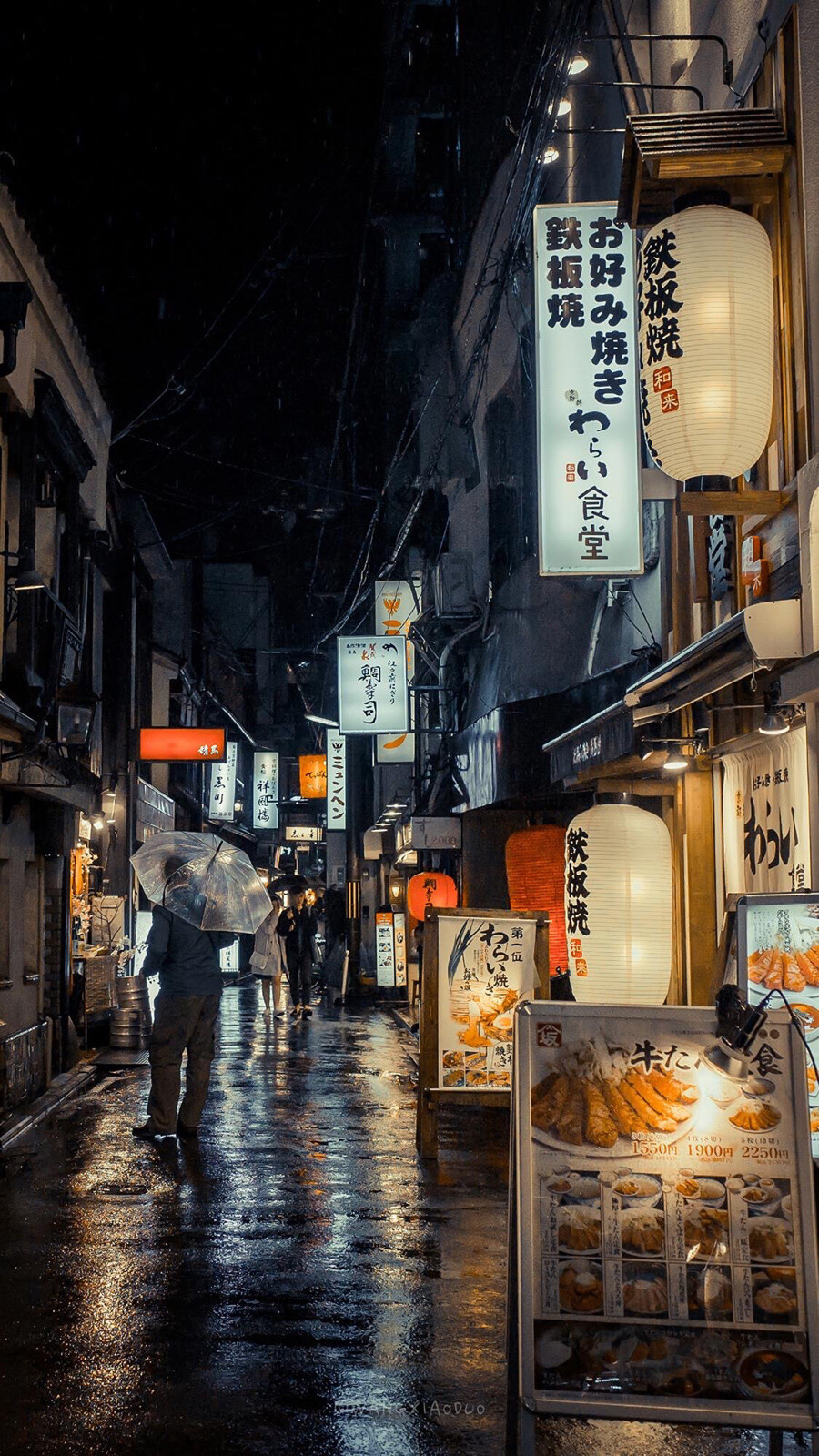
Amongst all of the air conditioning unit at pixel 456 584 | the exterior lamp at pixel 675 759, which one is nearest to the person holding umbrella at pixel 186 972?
the exterior lamp at pixel 675 759

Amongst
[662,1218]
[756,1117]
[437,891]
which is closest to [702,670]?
[756,1117]

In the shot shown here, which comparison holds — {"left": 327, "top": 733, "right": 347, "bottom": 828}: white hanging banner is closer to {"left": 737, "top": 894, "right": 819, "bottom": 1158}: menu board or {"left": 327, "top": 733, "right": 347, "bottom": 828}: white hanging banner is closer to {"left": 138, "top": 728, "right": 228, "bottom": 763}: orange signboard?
{"left": 138, "top": 728, "right": 228, "bottom": 763}: orange signboard

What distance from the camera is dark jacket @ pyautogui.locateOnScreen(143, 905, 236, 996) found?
14.3 m

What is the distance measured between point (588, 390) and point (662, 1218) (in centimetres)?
884

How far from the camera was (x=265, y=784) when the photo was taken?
59.6m

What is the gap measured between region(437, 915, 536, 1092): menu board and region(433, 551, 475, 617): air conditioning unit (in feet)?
46.9

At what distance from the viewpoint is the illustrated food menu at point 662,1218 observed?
5332mm

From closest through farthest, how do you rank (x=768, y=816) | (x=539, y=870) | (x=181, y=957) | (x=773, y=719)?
1. (x=773, y=719)
2. (x=768, y=816)
3. (x=181, y=957)
4. (x=539, y=870)

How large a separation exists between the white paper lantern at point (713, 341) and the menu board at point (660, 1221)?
161 inches

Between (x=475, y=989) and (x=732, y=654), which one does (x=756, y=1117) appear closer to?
(x=732, y=654)

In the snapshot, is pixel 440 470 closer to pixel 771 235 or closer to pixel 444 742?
pixel 444 742

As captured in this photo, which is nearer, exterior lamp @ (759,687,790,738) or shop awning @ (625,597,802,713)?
shop awning @ (625,597,802,713)

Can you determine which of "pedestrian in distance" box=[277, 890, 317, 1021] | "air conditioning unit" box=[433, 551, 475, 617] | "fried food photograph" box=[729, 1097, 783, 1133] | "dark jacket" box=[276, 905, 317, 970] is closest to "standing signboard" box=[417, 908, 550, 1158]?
"fried food photograph" box=[729, 1097, 783, 1133]

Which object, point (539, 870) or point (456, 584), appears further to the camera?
point (456, 584)
